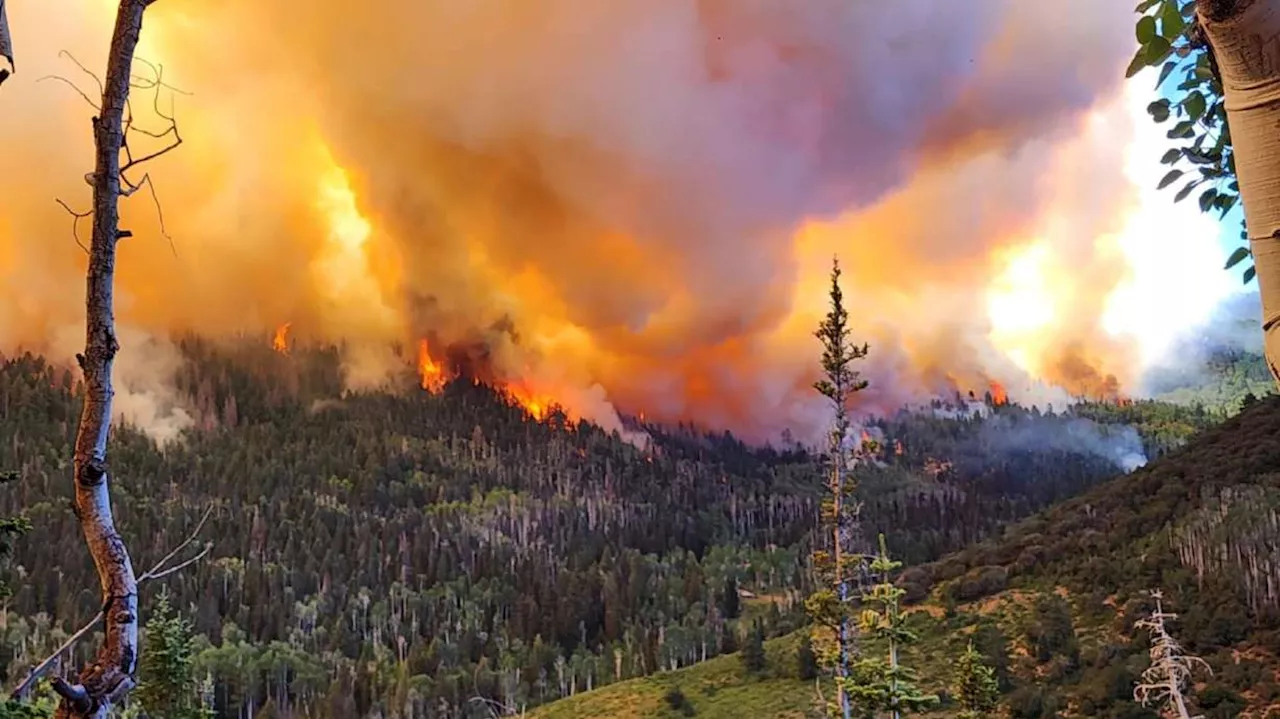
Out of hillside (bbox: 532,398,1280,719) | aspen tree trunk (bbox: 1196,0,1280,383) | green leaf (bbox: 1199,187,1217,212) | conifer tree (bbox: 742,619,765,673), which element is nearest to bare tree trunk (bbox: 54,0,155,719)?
aspen tree trunk (bbox: 1196,0,1280,383)

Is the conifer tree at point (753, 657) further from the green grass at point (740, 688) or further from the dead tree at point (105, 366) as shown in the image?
the dead tree at point (105, 366)

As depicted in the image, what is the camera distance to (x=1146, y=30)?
1788mm

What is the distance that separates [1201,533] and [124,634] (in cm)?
9231

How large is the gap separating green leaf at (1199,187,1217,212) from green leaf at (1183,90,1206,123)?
484mm

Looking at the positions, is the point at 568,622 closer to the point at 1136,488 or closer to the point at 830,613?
the point at 1136,488

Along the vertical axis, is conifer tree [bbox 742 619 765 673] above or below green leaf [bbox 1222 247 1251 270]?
below

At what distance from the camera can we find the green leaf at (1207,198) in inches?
109

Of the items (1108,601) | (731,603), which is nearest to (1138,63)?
(1108,601)

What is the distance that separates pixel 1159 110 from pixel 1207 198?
23.0 inches

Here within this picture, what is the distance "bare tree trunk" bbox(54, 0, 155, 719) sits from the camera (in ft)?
8.14

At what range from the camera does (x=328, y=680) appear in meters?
119

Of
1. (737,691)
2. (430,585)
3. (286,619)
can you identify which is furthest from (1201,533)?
(430,585)

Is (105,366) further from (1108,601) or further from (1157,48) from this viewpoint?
(1108,601)

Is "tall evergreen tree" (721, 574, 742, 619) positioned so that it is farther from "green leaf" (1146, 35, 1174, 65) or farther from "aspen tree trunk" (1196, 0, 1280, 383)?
"aspen tree trunk" (1196, 0, 1280, 383)
